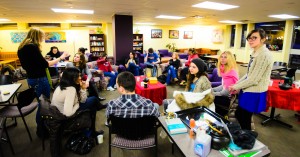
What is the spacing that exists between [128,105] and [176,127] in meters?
0.51

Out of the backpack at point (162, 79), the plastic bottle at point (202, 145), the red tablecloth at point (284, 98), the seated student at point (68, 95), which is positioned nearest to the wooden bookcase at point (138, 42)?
the backpack at point (162, 79)

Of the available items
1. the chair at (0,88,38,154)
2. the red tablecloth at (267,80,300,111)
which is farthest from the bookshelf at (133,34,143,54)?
the red tablecloth at (267,80,300,111)

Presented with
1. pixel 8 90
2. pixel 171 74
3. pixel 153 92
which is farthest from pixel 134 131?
pixel 171 74

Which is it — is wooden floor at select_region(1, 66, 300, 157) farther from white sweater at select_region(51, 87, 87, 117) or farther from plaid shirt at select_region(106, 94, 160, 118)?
plaid shirt at select_region(106, 94, 160, 118)

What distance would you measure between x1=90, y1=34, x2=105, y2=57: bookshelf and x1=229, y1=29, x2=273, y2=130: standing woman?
9.81 meters

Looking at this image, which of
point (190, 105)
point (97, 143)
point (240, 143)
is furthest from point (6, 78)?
point (240, 143)

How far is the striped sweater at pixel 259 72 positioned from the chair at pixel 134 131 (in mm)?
1213

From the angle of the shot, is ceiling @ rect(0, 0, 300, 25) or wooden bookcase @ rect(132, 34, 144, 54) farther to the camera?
wooden bookcase @ rect(132, 34, 144, 54)

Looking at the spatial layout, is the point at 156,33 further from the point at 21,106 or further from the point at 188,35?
the point at 21,106

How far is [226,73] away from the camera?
2881 millimetres

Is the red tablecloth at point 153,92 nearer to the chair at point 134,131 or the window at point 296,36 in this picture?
the chair at point 134,131

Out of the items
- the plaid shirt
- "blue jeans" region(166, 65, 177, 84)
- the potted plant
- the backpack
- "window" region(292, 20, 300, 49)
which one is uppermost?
"window" region(292, 20, 300, 49)

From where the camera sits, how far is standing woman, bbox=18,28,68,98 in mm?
2479

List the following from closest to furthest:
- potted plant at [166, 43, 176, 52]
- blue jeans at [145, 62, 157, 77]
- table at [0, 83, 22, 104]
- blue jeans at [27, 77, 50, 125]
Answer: table at [0, 83, 22, 104] < blue jeans at [27, 77, 50, 125] < blue jeans at [145, 62, 157, 77] < potted plant at [166, 43, 176, 52]
